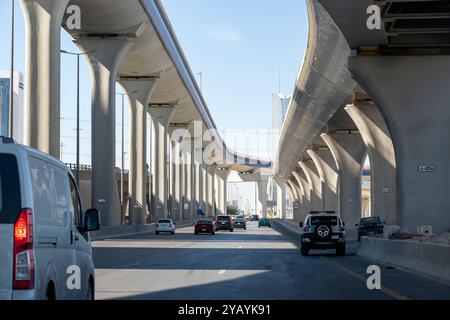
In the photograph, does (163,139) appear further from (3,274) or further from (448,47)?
(3,274)

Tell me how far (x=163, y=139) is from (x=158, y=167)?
4.91m

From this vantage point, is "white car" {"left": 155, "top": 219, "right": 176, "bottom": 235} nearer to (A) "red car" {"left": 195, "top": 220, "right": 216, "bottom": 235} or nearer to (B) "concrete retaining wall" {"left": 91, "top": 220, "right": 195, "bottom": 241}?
(B) "concrete retaining wall" {"left": 91, "top": 220, "right": 195, "bottom": 241}

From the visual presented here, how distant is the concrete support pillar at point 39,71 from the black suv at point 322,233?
16870 mm

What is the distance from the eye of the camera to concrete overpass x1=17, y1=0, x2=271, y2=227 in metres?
45.2

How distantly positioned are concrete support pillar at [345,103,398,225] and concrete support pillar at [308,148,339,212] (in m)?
35.7

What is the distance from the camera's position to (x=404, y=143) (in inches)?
1308

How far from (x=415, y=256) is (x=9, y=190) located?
1744 cm

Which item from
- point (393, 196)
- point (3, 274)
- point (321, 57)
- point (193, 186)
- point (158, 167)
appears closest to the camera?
point (3, 274)

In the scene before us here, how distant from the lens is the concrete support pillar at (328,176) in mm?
99812

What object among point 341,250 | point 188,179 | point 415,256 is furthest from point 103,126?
point 188,179

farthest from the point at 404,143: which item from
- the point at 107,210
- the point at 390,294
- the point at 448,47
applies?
A: the point at 107,210

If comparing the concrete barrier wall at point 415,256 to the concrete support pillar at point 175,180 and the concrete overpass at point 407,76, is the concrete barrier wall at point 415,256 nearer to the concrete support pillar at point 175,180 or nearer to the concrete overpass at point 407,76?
the concrete overpass at point 407,76

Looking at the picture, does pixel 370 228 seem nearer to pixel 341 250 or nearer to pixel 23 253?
pixel 341 250

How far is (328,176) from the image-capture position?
102m
